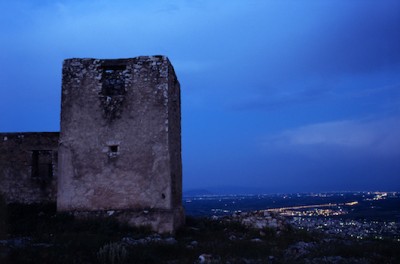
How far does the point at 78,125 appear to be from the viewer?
47.5ft

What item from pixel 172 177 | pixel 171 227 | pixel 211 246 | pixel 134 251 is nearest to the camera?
pixel 134 251

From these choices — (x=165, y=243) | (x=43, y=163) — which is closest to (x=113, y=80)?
(x=43, y=163)

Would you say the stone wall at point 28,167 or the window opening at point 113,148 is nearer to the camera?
the window opening at point 113,148

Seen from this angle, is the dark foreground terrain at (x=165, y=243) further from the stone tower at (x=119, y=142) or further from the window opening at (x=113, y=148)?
the window opening at (x=113, y=148)

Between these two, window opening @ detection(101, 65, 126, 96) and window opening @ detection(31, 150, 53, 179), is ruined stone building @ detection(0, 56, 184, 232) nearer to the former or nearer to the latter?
window opening @ detection(101, 65, 126, 96)

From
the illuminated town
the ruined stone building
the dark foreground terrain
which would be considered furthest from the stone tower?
the illuminated town

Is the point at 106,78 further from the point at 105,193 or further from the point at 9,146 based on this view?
the point at 9,146

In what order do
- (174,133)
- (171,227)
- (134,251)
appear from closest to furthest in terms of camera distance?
(134,251) < (171,227) < (174,133)

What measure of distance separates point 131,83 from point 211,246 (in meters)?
6.26

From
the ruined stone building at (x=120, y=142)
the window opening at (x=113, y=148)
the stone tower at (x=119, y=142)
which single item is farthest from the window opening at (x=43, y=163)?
the window opening at (x=113, y=148)

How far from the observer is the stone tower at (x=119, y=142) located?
547 inches

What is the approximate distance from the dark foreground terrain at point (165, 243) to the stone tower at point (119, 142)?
75cm

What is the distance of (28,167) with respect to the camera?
17.0m

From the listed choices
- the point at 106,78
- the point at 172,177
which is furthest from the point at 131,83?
the point at 172,177
